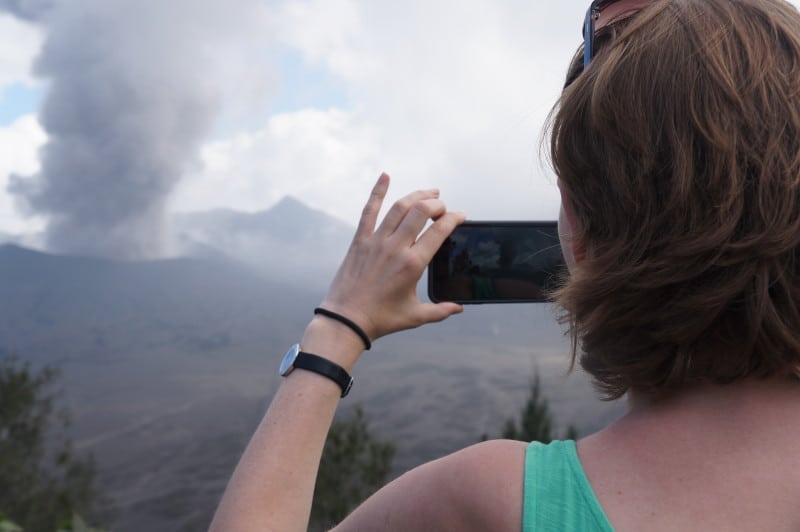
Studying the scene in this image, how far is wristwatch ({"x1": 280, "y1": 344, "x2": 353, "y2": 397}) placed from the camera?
1099 millimetres

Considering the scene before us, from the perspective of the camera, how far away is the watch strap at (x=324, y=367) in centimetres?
110

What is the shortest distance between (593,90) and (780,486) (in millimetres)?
547

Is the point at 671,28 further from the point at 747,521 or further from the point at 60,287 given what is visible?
the point at 60,287

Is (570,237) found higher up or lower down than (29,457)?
lower down

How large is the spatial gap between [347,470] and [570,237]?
3166cm

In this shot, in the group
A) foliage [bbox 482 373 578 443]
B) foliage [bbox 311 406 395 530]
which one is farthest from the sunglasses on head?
foliage [bbox 311 406 395 530]

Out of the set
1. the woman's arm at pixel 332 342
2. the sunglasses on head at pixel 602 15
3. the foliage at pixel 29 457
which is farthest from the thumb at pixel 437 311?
the foliage at pixel 29 457

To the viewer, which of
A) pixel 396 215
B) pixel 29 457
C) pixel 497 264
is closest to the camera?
pixel 396 215

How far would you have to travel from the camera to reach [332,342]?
112cm

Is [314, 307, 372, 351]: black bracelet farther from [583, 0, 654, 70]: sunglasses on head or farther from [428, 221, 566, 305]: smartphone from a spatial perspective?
[583, 0, 654, 70]: sunglasses on head

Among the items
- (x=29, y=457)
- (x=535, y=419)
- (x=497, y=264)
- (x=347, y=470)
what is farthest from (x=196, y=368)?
(x=497, y=264)

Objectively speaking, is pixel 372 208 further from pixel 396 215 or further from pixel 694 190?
pixel 694 190

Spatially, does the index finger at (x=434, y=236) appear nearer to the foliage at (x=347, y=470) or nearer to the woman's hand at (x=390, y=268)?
the woman's hand at (x=390, y=268)

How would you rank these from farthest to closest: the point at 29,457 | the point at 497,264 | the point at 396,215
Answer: the point at 29,457
the point at 497,264
the point at 396,215
